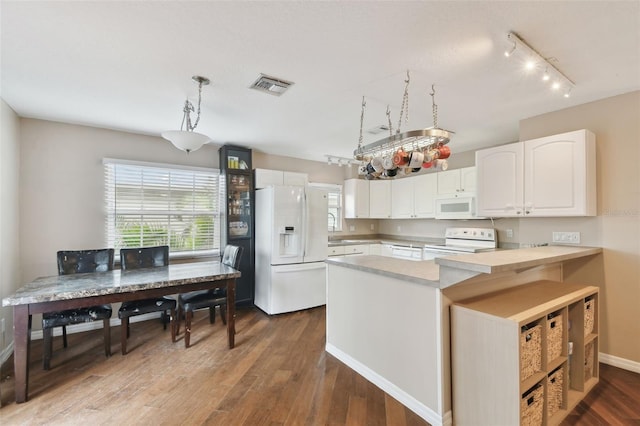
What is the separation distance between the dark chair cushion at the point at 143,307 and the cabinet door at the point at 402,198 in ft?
12.6

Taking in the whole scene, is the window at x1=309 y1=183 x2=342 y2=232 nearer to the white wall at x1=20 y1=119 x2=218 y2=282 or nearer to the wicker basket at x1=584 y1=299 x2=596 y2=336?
the white wall at x1=20 y1=119 x2=218 y2=282

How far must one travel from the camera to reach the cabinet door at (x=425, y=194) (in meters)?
4.72

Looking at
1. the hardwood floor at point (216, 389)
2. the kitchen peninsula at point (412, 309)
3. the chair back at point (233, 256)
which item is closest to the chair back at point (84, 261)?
the hardwood floor at point (216, 389)

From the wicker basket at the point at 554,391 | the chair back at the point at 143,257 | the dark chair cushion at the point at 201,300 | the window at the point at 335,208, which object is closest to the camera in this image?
the wicker basket at the point at 554,391

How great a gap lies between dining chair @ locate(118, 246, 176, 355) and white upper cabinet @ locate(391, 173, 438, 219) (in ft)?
12.5

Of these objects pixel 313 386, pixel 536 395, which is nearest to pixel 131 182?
pixel 313 386

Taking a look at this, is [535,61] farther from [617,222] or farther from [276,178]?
[276,178]

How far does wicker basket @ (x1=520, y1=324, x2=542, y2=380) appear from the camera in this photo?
1.63 meters

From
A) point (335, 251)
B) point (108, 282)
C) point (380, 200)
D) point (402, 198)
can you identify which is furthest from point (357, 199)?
point (108, 282)

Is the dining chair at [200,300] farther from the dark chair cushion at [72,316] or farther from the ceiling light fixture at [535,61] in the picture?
the ceiling light fixture at [535,61]

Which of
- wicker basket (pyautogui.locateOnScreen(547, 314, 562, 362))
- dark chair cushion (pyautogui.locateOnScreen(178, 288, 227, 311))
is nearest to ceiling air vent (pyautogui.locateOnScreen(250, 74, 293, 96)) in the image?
dark chair cushion (pyautogui.locateOnScreen(178, 288, 227, 311))

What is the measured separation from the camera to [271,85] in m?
2.42

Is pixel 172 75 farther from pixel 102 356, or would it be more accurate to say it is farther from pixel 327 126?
pixel 102 356

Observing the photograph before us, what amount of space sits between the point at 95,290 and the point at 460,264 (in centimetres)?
271
